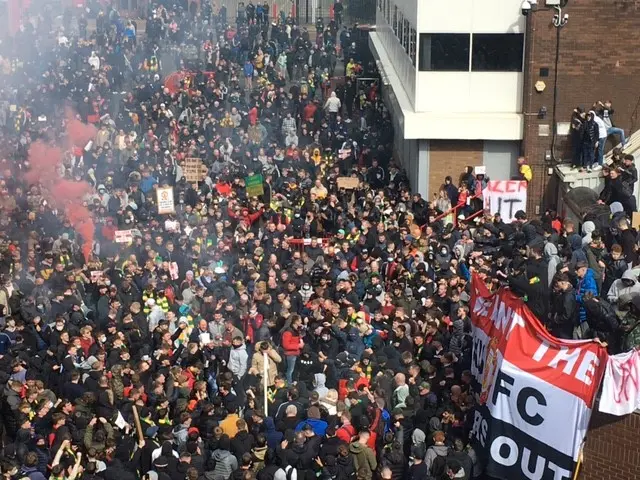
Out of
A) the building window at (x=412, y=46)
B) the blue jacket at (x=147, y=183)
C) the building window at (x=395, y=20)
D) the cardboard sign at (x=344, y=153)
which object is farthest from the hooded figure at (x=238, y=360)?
the building window at (x=395, y=20)

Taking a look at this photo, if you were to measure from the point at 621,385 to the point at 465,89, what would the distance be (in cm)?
1547

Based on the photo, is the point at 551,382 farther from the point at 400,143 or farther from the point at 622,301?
the point at 400,143

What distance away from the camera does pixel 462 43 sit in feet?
89.6

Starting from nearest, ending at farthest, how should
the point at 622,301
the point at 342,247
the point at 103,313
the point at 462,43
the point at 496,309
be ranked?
the point at 622,301
the point at 496,309
the point at 103,313
the point at 342,247
the point at 462,43

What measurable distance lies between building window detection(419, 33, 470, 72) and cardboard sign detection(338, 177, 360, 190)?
2880 mm

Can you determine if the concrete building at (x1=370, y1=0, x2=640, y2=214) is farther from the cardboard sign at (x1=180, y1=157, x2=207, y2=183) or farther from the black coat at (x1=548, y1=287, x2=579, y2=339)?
the black coat at (x1=548, y1=287, x2=579, y2=339)

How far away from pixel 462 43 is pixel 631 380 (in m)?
15.7

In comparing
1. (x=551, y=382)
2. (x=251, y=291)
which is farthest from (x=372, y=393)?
(x=251, y=291)

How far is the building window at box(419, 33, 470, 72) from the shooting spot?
27.3 meters

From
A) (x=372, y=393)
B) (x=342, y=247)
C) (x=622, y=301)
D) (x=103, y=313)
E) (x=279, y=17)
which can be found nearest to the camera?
(x=622, y=301)

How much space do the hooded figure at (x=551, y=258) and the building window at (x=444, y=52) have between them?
31.3 ft

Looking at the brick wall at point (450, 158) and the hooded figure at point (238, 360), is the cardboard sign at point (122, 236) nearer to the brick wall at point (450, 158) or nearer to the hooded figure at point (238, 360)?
the hooded figure at point (238, 360)

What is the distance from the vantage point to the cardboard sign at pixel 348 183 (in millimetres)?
28433

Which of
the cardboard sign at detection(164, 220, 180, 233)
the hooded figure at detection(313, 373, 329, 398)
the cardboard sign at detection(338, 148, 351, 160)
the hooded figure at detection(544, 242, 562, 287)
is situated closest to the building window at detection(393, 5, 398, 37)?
the cardboard sign at detection(338, 148, 351, 160)
